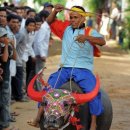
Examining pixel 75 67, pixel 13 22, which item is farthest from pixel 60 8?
pixel 13 22

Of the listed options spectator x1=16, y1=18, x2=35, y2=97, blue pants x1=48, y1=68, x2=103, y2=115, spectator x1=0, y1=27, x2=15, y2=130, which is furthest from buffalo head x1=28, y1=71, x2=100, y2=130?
spectator x1=16, y1=18, x2=35, y2=97

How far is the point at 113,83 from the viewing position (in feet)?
50.0

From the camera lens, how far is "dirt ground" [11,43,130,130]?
33.9ft

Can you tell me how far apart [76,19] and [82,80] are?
31.6 inches

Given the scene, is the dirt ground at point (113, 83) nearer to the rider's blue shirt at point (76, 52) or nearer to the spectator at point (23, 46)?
the spectator at point (23, 46)

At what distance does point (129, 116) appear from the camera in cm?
1086

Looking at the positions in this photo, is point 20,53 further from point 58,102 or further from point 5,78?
point 58,102

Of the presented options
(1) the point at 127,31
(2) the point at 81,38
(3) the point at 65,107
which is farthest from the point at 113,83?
(3) the point at 65,107

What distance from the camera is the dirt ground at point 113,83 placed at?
10344mm

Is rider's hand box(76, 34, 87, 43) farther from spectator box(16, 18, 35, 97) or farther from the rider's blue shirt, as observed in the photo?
spectator box(16, 18, 35, 97)

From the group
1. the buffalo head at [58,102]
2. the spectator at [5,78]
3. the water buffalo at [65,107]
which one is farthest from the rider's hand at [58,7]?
the spectator at [5,78]

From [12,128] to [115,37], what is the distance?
2249 centimetres

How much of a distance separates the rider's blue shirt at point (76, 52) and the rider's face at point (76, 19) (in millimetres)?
85

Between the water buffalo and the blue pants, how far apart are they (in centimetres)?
9
